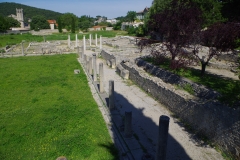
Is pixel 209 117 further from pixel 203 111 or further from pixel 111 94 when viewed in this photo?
pixel 111 94

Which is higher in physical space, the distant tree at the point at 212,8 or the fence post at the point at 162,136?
the distant tree at the point at 212,8

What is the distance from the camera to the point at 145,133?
285 inches

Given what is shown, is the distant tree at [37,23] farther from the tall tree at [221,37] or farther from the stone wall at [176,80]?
the tall tree at [221,37]

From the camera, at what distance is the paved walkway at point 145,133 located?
19.9 feet

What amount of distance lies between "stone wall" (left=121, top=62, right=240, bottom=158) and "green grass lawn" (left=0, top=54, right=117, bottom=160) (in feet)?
10.8

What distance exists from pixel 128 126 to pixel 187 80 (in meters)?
4.47

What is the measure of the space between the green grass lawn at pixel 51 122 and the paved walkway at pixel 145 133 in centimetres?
43

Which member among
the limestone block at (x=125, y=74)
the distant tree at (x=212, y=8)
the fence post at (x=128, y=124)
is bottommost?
the fence post at (x=128, y=124)

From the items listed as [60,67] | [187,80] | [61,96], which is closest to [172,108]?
[187,80]

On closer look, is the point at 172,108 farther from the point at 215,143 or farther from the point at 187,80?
the point at 215,143

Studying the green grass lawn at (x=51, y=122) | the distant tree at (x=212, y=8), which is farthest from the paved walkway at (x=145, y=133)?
the distant tree at (x=212, y=8)

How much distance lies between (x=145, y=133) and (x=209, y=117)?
230 centimetres

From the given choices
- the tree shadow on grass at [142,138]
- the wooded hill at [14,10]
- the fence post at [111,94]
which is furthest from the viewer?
the wooded hill at [14,10]

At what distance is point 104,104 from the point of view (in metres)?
9.70
